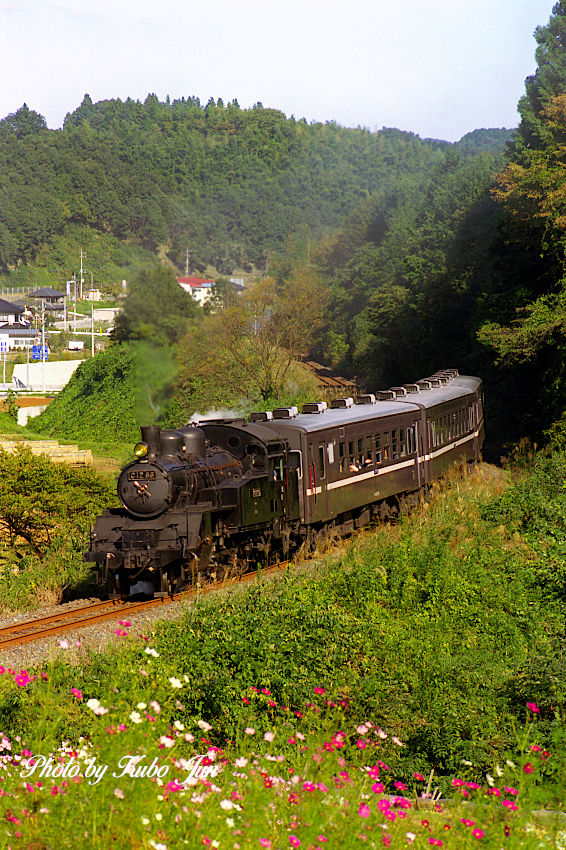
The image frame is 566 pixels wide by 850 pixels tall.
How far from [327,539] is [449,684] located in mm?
8851

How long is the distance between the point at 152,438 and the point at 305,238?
43.9 m

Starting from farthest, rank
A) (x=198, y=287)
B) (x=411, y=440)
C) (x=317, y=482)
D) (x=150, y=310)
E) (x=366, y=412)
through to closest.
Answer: (x=198, y=287) → (x=411, y=440) → (x=150, y=310) → (x=366, y=412) → (x=317, y=482)

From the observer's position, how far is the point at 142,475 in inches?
576

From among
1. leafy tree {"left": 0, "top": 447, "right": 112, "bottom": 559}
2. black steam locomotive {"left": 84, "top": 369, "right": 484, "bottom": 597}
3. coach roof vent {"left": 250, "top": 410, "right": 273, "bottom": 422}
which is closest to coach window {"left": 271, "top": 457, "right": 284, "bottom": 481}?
black steam locomotive {"left": 84, "top": 369, "right": 484, "bottom": 597}

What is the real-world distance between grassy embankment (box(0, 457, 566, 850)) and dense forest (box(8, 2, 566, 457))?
421 inches

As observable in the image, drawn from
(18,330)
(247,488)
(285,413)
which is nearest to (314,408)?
(285,413)

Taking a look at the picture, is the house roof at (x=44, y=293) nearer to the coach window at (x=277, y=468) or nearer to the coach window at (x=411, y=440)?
the coach window at (x=411, y=440)

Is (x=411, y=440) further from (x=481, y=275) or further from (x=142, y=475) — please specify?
(x=481, y=275)

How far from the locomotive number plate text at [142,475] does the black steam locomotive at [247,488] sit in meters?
0.02

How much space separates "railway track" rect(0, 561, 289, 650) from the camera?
1191cm

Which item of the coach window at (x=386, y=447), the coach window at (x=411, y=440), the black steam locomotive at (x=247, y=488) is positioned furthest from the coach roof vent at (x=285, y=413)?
the coach window at (x=411, y=440)

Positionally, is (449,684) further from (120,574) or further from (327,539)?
(327,539)

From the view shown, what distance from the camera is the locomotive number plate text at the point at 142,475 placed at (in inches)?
572

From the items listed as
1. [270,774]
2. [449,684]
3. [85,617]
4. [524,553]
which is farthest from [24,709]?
[524,553]
